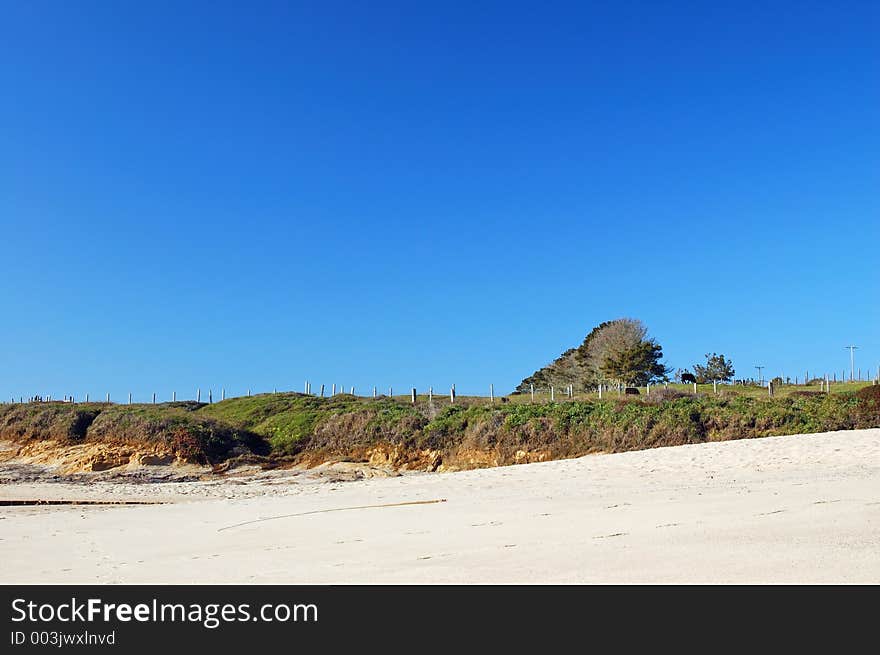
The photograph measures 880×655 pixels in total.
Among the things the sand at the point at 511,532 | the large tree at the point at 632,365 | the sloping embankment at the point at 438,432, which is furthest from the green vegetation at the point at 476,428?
the large tree at the point at 632,365

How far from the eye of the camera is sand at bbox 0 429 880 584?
19.7 feet

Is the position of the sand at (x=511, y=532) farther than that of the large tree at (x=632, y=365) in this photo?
No

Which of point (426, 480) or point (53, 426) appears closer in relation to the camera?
point (426, 480)

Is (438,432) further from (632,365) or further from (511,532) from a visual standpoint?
(632,365)

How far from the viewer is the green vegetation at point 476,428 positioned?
26.0m

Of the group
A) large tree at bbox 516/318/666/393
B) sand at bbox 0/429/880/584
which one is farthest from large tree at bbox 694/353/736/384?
sand at bbox 0/429/880/584

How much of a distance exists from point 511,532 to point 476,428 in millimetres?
19380

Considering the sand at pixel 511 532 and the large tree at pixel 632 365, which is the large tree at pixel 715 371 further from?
the sand at pixel 511 532

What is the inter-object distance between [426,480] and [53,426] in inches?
982

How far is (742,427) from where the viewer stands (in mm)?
26000

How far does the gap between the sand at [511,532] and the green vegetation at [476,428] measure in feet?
28.4
